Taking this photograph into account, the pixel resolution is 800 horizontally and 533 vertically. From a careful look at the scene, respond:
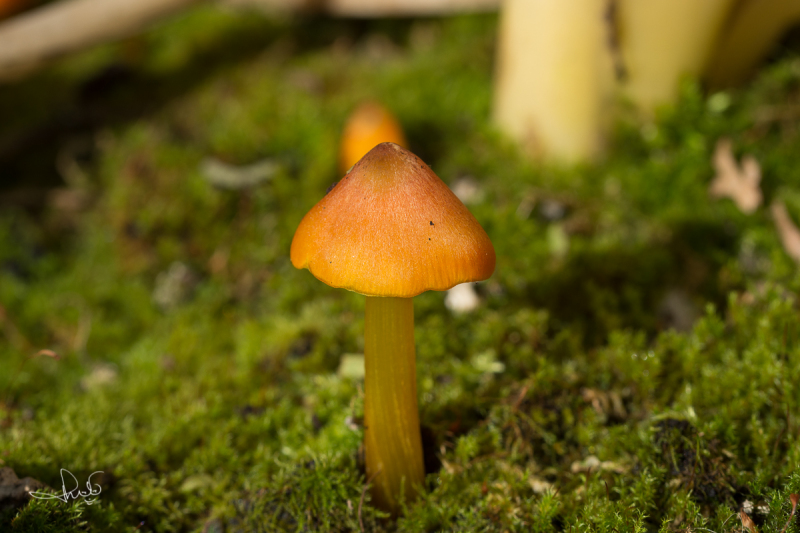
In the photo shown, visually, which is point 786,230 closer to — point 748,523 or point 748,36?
point 748,36

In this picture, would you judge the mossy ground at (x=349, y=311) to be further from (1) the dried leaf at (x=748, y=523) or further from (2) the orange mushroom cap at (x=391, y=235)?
(2) the orange mushroom cap at (x=391, y=235)

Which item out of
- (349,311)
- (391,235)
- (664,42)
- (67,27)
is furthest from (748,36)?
(67,27)

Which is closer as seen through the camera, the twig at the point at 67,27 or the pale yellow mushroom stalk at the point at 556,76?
the pale yellow mushroom stalk at the point at 556,76

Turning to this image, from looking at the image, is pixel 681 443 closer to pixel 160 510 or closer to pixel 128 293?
pixel 160 510

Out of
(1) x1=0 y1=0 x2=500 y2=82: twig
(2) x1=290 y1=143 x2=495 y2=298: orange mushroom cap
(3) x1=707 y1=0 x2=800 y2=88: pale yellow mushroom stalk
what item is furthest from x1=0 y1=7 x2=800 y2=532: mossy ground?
(2) x1=290 y1=143 x2=495 y2=298: orange mushroom cap

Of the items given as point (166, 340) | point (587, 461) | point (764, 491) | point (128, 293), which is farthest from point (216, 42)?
point (764, 491)

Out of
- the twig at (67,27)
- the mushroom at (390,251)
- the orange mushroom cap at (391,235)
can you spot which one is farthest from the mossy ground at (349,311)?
the orange mushroom cap at (391,235)
